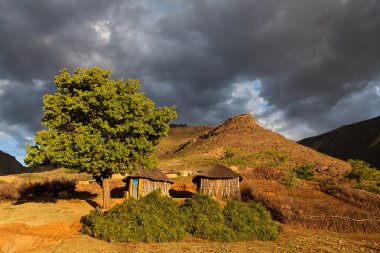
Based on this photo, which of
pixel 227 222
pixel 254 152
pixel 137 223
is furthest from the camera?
pixel 254 152

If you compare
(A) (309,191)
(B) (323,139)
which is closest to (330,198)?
(A) (309,191)

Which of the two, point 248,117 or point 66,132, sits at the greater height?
point 248,117

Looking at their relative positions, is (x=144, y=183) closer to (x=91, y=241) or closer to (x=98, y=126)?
(x=98, y=126)

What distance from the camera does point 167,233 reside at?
17.1 meters

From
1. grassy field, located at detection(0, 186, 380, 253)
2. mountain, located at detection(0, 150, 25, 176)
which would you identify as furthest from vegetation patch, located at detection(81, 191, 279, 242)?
mountain, located at detection(0, 150, 25, 176)

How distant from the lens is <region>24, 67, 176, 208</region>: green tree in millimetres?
21719

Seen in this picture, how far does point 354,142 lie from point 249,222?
495ft

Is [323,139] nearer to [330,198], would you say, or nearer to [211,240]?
[330,198]

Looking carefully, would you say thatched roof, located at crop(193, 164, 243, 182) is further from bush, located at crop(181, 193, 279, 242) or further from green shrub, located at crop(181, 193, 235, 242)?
green shrub, located at crop(181, 193, 235, 242)

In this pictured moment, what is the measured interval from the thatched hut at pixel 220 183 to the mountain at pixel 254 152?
1621 cm

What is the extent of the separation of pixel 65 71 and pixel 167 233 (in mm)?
14173

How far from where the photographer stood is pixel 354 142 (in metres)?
152

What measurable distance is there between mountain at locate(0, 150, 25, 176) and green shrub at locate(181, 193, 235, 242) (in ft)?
478

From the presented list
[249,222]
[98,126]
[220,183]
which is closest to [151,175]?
[220,183]
